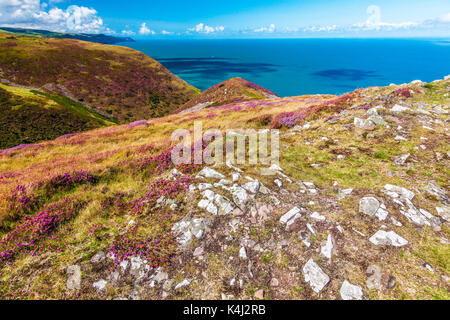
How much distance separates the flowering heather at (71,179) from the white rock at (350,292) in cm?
965

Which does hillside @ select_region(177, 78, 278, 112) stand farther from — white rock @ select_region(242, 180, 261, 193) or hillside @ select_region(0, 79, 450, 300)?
white rock @ select_region(242, 180, 261, 193)

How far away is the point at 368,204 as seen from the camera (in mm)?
6633

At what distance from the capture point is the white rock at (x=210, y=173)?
8.35 m

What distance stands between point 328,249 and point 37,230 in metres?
8.31

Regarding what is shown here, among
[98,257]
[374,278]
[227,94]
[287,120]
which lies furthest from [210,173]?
[227,94]

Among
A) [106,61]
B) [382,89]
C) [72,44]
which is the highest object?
[72,44]

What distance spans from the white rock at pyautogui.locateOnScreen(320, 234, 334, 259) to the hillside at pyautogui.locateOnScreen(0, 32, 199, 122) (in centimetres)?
7804

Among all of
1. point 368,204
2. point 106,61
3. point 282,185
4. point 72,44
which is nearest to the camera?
point 368,204

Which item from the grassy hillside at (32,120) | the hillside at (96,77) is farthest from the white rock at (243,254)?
the hillside at (96,77)

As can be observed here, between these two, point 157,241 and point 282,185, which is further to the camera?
point 282,185

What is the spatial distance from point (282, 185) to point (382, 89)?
21087 mm

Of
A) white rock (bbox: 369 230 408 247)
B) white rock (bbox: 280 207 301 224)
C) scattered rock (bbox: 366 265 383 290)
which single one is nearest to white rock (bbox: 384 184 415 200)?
white rock (bbox: 369 230 408 247)

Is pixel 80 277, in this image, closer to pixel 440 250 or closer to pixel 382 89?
pixel 440 250

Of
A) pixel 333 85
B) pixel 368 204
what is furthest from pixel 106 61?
pixel 333 85
